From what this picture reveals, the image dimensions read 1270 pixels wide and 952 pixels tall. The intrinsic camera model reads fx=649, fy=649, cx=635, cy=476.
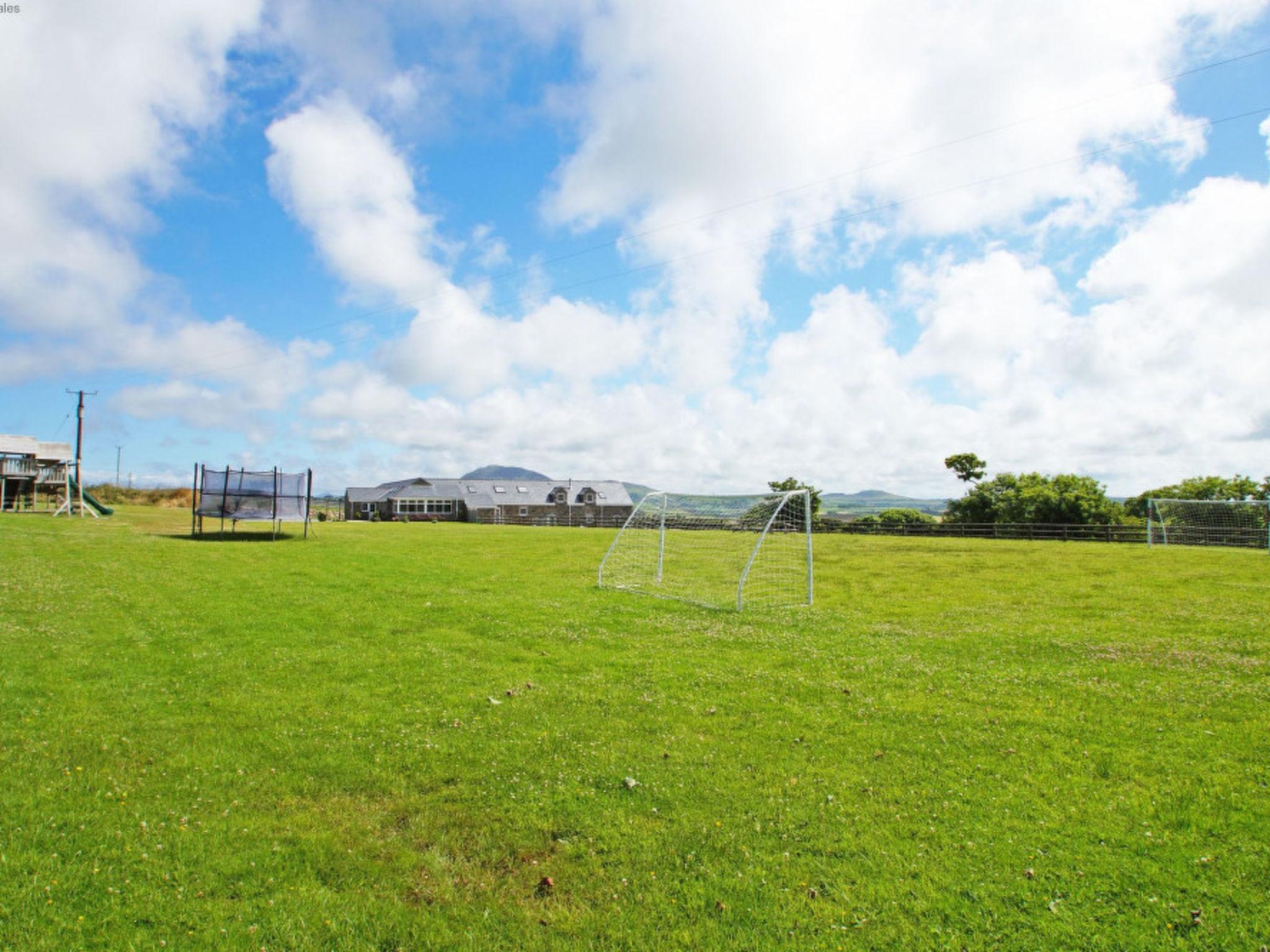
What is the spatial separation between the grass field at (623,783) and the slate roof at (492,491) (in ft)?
247

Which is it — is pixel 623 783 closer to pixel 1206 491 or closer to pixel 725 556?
pixel 725 556

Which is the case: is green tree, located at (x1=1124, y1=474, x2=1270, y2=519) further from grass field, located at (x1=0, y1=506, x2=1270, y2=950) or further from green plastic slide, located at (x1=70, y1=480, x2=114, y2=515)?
green plastic slide, located at (x1=70, y1=480, x2=114, y2=515)

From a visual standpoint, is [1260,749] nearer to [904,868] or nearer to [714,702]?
[904,868]

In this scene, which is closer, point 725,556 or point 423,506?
point 725,556

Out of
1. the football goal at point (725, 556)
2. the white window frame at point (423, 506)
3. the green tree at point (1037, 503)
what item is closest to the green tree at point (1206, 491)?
the green tree at point (1037, 503)

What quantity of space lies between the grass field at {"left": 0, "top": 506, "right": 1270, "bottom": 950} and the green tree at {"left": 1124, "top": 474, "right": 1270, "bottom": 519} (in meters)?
57.3

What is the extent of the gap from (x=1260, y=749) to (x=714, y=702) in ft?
18.8

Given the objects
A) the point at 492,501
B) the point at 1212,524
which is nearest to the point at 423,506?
the point at 492,501

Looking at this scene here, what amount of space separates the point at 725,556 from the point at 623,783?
73.8 feet

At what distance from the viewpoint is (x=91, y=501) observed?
51.0 m

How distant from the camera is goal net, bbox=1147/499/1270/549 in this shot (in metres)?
37.4

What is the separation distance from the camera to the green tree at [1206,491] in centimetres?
5728

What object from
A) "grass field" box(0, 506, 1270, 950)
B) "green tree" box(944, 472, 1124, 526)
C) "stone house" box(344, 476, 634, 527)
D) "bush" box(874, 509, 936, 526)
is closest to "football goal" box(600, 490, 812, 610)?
"grass field" box(0, 506, 1270, 950)

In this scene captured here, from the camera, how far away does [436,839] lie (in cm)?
511
